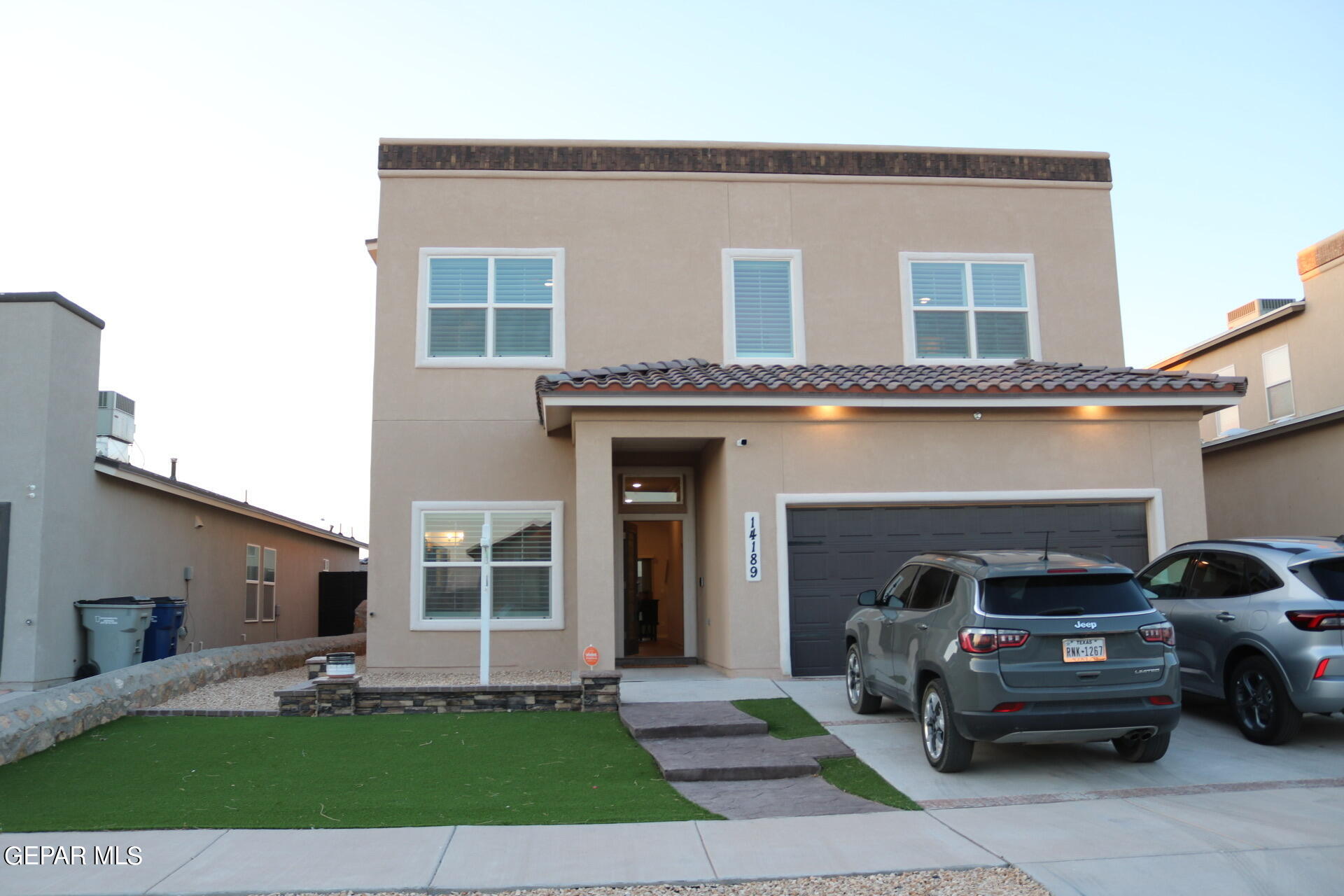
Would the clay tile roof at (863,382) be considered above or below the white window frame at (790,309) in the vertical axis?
below

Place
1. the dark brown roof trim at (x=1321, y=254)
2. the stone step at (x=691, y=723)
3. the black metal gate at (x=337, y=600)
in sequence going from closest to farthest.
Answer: the stone step at (x=691, y=723), the dark brown roof trim at (x=1321, y=254), the black metal gate at (x=337, y=600)

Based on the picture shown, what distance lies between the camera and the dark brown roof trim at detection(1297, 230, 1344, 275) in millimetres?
18672

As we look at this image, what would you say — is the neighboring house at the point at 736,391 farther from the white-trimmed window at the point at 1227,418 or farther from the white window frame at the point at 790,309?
the white-trimmed window at the point at 1227,418

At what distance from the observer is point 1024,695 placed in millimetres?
7305

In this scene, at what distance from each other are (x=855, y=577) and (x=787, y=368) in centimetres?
305

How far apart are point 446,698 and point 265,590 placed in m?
13.2

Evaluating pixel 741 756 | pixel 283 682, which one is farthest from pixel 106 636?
pixel 741 756

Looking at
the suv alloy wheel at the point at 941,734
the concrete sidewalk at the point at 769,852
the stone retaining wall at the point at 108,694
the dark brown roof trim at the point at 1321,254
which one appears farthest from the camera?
the dark brown roof trim at the point at 1321,254

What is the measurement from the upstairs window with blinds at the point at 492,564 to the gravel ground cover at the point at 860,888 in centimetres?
857

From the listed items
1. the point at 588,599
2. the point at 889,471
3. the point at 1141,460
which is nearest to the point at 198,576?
the point at 588,599

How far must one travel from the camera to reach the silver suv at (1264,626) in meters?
8.21

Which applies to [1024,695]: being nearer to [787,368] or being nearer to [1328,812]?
[1328,812]

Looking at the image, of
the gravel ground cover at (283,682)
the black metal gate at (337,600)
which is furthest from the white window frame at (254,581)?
the gravel ground cover at (283,682)

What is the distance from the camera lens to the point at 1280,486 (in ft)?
54.7
